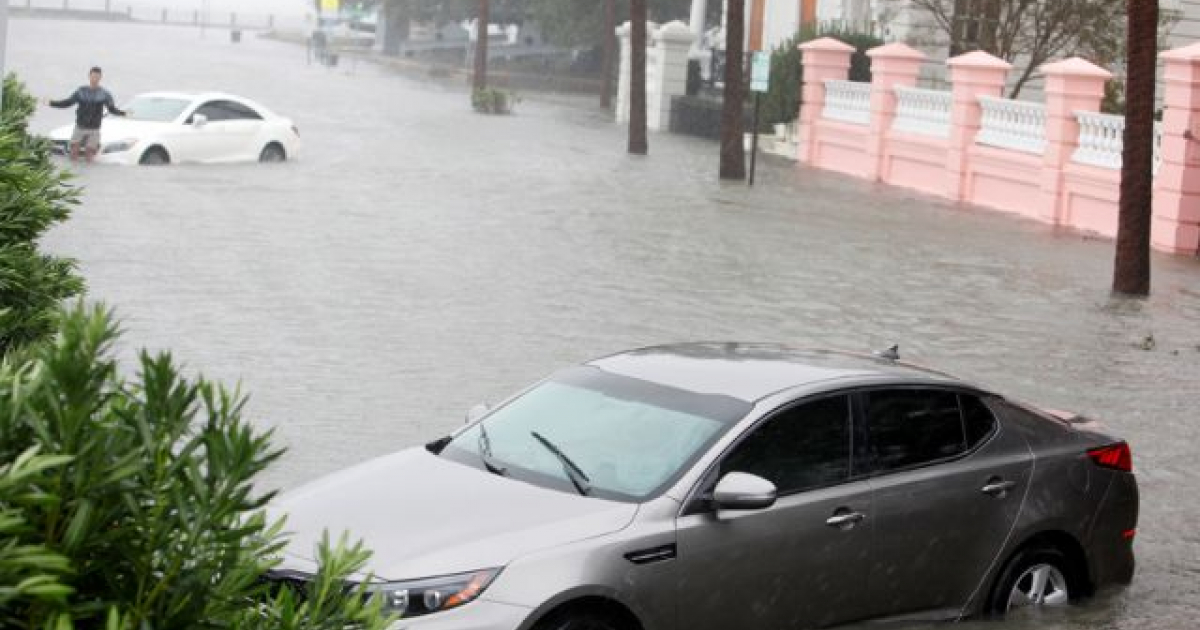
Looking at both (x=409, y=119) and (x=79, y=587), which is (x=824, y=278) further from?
(x=409, y=119)

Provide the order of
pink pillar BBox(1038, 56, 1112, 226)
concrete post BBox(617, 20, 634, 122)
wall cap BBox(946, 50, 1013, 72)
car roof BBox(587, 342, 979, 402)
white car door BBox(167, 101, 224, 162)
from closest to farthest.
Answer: car roof BBox(587, 342, 979, 402) < pink pillar BBox(1038, 56, 1112, 226) < white car door BBox(167, 101, 224, 162) < wall cap BBox(946, 50, 1013, 72) < concrete post BBox(617, 20, 634, 122)

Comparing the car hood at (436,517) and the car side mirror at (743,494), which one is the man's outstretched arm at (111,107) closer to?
the car hood at (436,517)

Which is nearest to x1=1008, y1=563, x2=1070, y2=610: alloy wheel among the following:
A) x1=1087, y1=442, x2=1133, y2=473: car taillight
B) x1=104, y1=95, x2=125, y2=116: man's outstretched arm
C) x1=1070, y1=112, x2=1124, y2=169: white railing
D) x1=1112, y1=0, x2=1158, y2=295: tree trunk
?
x1=1087, y1=442, x2=1133, y2=473: car taillight

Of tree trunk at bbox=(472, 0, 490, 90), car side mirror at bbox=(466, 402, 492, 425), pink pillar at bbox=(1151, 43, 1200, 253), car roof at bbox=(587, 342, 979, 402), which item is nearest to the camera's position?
car roof at bbox=(587, 342, 979, 402)

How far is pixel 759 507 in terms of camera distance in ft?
24.9

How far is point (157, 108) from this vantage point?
33594 mm

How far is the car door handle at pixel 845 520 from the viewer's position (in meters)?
8.10

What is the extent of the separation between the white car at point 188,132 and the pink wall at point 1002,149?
11961mm

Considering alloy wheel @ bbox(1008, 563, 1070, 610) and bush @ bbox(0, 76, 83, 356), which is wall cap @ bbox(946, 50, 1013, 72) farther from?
bush @ bbox(0, 76, 83, 356)

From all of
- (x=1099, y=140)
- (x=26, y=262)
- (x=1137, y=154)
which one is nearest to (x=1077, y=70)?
(x=1099, y=140)

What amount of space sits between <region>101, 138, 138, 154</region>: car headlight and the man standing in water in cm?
29

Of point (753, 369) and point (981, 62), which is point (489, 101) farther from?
point (753, 369)

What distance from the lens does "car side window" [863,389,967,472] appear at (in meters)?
8.53

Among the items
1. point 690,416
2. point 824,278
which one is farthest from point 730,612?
point 824,278
